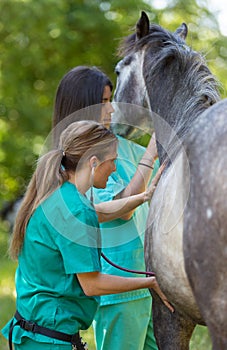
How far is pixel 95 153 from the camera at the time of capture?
2.78 m

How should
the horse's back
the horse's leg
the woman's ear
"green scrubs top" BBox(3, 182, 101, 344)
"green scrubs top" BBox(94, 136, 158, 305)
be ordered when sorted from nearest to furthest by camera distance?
the horse's back
"green scrubs top" BBox(3, 182, 101, 344)
the woman's ear
the horse's leg
"green scrubs top" BBox(94, 136, 158, 305)

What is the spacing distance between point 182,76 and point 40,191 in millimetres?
921

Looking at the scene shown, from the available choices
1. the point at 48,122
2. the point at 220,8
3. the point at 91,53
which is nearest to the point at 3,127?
the point at 48,122

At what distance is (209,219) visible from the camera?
213cm

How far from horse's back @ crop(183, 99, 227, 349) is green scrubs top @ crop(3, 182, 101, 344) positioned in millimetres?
467

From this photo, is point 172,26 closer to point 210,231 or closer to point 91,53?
point 91,53

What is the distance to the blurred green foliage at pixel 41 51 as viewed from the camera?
360 inches

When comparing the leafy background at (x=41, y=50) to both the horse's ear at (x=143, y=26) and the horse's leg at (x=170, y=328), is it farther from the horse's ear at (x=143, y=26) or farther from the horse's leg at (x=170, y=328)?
the horse's leg at (x=170, y=328)

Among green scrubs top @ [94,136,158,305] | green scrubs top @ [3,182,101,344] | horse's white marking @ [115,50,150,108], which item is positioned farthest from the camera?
horse's white marking @ [115,50,150,108]

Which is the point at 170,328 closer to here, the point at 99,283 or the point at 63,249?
the point at 99,283

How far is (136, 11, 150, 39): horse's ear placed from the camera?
3.36 metres

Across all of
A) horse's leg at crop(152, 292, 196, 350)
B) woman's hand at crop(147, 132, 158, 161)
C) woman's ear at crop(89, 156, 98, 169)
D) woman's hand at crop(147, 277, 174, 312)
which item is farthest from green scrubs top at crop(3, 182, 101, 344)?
woman's hand at crop(147, 132, 158, 161)

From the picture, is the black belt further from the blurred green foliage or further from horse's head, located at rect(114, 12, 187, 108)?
the blurred green foliage

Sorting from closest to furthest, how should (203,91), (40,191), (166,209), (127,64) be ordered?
(166,209), (40,191), (203,91), (127,64)
